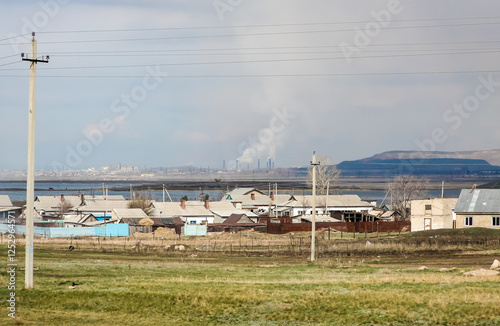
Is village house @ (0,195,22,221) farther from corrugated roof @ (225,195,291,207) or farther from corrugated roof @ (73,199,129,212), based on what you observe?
corrugated roof @ (225,195,291,207)

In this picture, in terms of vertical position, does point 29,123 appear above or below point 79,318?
above

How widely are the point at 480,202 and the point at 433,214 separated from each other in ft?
32.3

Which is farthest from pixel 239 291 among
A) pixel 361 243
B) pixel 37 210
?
pixel 37 210

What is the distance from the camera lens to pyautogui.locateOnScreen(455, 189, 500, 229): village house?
74312 mm

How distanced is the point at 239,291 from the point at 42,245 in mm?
42092

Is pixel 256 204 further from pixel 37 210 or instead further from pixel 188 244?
pixel 188 244

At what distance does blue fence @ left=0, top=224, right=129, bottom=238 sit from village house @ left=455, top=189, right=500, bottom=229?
39.7 meters

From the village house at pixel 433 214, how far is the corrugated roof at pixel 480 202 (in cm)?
696

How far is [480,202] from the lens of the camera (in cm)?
7594

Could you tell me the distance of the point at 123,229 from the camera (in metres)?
80.8

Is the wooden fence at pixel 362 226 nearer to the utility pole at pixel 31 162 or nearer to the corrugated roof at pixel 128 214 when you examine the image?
the corrugated roof at pixel 128 214

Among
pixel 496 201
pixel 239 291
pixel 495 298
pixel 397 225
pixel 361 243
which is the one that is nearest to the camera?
pixel 495 298

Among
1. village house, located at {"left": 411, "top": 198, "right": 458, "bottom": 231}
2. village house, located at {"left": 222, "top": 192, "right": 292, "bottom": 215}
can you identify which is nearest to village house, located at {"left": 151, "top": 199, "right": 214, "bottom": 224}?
village house, located at {"left": 222, "top": 192, "right": 292, "bottom": 215}

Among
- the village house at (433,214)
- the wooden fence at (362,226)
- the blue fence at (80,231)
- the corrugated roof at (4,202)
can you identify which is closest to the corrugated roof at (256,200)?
the wooden fence at (362,226)
